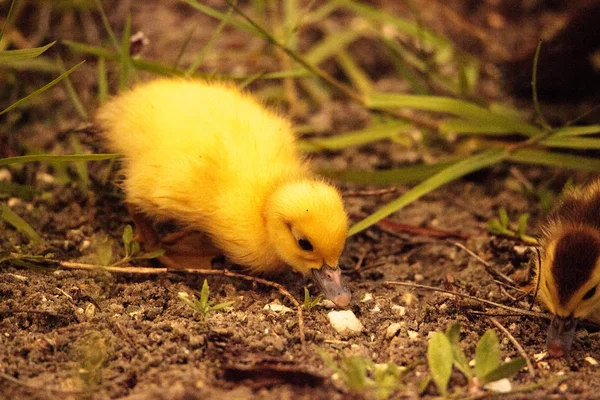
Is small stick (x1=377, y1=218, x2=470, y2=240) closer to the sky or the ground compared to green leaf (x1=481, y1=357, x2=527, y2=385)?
closer to the ground

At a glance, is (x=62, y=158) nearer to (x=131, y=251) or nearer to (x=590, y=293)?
Answer: (x=131, y=251)

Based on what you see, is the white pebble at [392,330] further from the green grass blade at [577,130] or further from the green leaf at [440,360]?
the green grass blade at [577,130]

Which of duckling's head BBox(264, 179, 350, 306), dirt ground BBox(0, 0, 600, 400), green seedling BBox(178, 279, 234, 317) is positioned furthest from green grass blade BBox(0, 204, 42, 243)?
duckling's head BBox(264, 179, 350, 306)

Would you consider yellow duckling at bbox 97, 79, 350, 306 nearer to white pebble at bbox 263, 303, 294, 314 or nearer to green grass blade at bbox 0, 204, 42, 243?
white pebble at bbox 263, 303, 294, 314

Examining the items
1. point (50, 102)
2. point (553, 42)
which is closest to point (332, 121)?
point (553, 42)

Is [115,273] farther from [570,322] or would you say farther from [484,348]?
[570,322]

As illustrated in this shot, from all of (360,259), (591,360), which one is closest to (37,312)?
(360,259)
